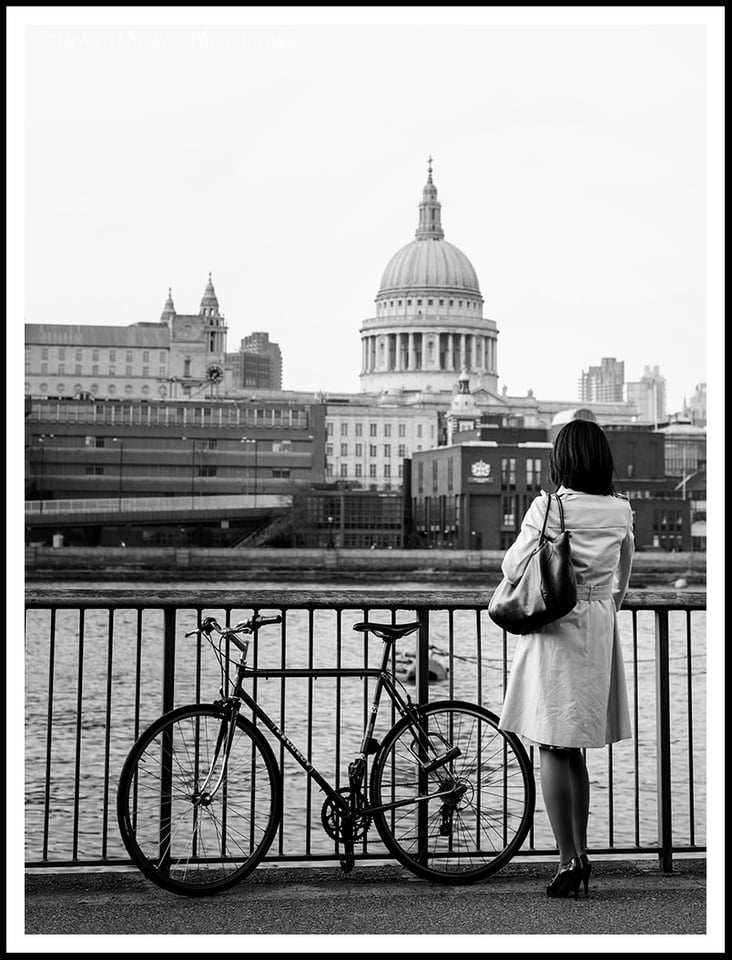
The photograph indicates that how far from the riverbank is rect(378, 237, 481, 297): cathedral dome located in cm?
5652

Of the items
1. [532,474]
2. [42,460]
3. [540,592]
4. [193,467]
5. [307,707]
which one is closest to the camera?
[540,592]

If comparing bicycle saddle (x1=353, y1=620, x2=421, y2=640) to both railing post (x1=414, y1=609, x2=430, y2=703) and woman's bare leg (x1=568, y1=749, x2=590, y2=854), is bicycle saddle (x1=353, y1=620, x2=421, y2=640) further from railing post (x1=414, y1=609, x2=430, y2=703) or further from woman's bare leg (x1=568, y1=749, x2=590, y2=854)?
woman's bare leg (x1=568, y1=749, x2=590, y2=854)

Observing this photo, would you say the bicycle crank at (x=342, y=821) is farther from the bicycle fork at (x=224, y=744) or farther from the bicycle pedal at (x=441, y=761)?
the bicycle fork at (x=224, y=744)

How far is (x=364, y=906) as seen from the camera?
413 centimetres

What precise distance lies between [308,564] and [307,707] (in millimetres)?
64719

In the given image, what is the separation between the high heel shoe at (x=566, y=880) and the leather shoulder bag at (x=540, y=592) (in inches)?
31.3

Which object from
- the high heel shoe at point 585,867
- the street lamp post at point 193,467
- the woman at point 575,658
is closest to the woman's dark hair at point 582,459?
the woman at point 575,658

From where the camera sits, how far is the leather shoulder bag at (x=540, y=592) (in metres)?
4.00

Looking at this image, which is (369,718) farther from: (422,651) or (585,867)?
(585,867)

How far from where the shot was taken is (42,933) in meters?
3.87

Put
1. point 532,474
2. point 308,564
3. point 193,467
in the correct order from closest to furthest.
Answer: point 308,564, point 532,474, point 193,467

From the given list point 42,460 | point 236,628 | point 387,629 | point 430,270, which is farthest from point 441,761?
point 430,270

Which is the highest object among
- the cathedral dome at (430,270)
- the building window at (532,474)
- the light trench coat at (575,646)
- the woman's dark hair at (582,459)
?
the cathedral dome at (430,270)

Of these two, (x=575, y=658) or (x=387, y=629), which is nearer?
(x=575, y=658)
